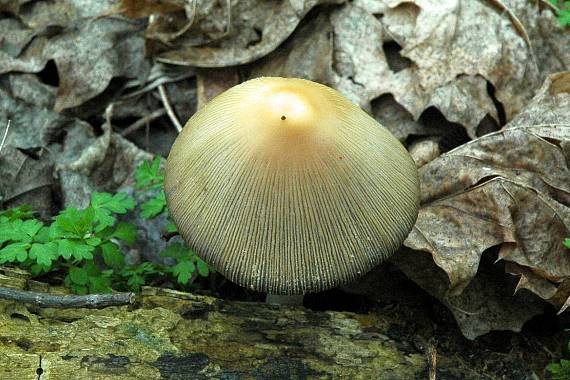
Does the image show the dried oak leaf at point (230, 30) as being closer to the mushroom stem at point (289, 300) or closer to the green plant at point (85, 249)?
the green plant at point (85, 249)

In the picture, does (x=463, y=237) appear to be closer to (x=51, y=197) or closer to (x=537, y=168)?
(x=537, y=168)

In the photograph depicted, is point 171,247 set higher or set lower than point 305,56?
lower

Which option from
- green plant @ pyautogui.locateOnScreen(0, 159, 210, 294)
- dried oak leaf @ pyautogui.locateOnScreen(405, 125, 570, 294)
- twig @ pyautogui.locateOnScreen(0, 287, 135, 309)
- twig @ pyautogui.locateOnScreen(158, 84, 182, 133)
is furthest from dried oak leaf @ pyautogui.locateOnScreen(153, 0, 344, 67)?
twig @ pyautogui.locateOnScreen(0, 287, 135, 309)

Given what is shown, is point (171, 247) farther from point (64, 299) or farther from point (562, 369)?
point (562, 369)

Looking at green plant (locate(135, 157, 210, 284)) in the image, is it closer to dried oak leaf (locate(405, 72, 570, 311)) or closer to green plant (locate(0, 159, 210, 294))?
green plant (locate(0, 159, 210, 294))

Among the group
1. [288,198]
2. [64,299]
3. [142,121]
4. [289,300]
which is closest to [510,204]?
[289,300]

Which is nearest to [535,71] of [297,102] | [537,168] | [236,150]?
[537,168]
